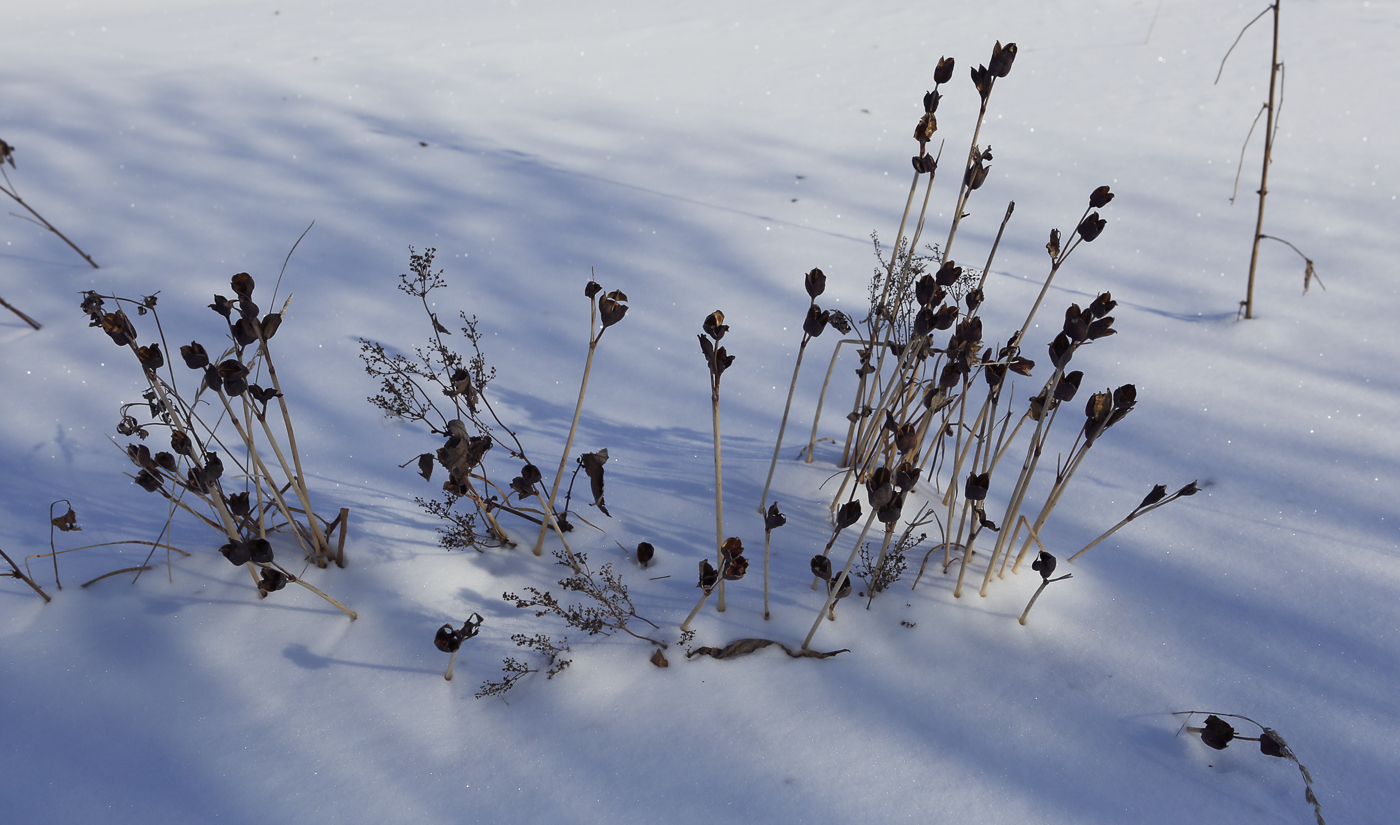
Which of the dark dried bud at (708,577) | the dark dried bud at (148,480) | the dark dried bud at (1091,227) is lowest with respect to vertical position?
the dark dried bud at (148,480)

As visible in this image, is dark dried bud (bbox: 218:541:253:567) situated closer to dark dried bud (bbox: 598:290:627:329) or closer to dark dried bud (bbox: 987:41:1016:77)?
dark dried bud (bbox: 598:290:627:329)

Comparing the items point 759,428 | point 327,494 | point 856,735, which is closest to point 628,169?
point 759,428

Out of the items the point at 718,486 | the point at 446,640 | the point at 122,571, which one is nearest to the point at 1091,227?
the point at 718,486

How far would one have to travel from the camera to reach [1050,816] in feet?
3.05

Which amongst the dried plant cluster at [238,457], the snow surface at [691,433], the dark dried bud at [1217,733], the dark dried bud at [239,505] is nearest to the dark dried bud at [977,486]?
the snow surface at [691,433]

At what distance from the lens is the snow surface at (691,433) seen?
973 millimetres

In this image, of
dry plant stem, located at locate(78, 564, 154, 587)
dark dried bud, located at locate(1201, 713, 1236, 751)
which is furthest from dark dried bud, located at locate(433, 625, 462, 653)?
dark dried bud, located at locate(1201, 713, 1236, 751)

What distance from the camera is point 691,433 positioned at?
1.61 m

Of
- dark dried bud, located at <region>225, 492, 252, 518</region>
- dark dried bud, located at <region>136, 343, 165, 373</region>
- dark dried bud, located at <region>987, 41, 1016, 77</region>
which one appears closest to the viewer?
dark dried bud, located at <region>136, 343, 165, 373</region>

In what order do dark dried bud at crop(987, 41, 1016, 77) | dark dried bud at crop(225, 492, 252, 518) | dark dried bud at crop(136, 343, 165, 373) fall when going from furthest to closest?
dark dried bud at crop(987, 41, 1016, 77)
dark dried bud at crop(225, 492, 252, 518)
dark dried bud at crop(136, 343, 165, 373)

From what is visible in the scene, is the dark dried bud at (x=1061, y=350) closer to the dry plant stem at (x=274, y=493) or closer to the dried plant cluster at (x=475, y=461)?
the dried plant cluster at (x=475, y=461)

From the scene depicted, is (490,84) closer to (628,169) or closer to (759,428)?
(628,169)

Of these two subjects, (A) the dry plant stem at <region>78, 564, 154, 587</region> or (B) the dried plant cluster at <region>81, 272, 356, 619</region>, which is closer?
(B) the dried plant cluster at <region>81, 272, 356, 619</region>

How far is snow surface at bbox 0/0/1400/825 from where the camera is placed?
0.97 m
